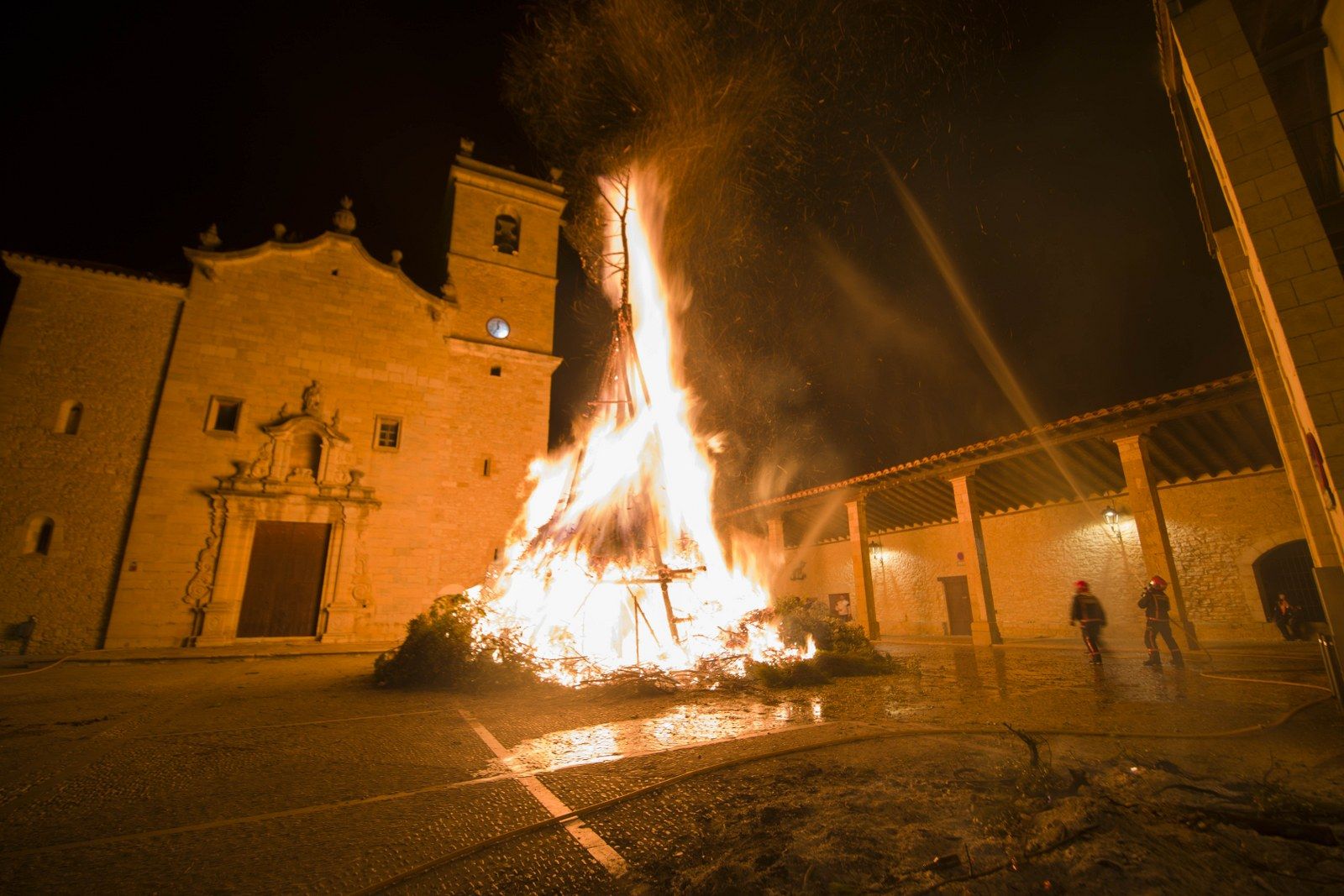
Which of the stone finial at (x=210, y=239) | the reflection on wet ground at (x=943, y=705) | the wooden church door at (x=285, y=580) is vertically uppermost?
the stone finial at (x=210, y=239)

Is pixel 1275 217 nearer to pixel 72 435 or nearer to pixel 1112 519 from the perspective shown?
pixel 1112 519

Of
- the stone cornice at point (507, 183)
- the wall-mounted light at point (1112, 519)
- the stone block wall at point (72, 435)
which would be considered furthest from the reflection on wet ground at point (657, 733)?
the stone cornice at point (507, 183)

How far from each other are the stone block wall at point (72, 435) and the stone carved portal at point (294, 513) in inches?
77.8

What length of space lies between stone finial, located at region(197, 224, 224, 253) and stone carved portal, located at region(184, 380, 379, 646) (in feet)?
15.9

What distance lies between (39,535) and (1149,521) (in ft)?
80.6

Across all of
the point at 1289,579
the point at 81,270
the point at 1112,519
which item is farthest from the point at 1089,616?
the point at 81,270

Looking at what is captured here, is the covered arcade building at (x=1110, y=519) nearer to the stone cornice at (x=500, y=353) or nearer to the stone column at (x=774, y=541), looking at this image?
the stone column at (x=774, y=541)

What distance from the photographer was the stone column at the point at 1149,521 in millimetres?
10297

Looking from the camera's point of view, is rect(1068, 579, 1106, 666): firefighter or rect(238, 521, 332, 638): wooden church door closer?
rect(1068, 579, 1106, 666): firefighter

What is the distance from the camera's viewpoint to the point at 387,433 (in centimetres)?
1684

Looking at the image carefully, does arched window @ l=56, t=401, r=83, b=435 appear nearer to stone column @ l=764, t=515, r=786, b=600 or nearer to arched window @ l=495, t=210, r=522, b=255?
arched window @ l=495, t=210, r=522, b=255

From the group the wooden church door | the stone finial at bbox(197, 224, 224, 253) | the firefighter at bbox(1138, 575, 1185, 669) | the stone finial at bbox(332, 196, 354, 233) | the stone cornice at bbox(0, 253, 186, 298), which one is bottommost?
the firefighter at bbox(1138, 575, 1185, 669)

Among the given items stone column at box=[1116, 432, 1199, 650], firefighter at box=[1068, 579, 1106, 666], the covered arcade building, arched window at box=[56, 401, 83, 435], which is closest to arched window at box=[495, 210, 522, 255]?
arched window at box=[56, 401, 83, 435]

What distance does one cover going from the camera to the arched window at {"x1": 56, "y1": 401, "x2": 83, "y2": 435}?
534 inches
